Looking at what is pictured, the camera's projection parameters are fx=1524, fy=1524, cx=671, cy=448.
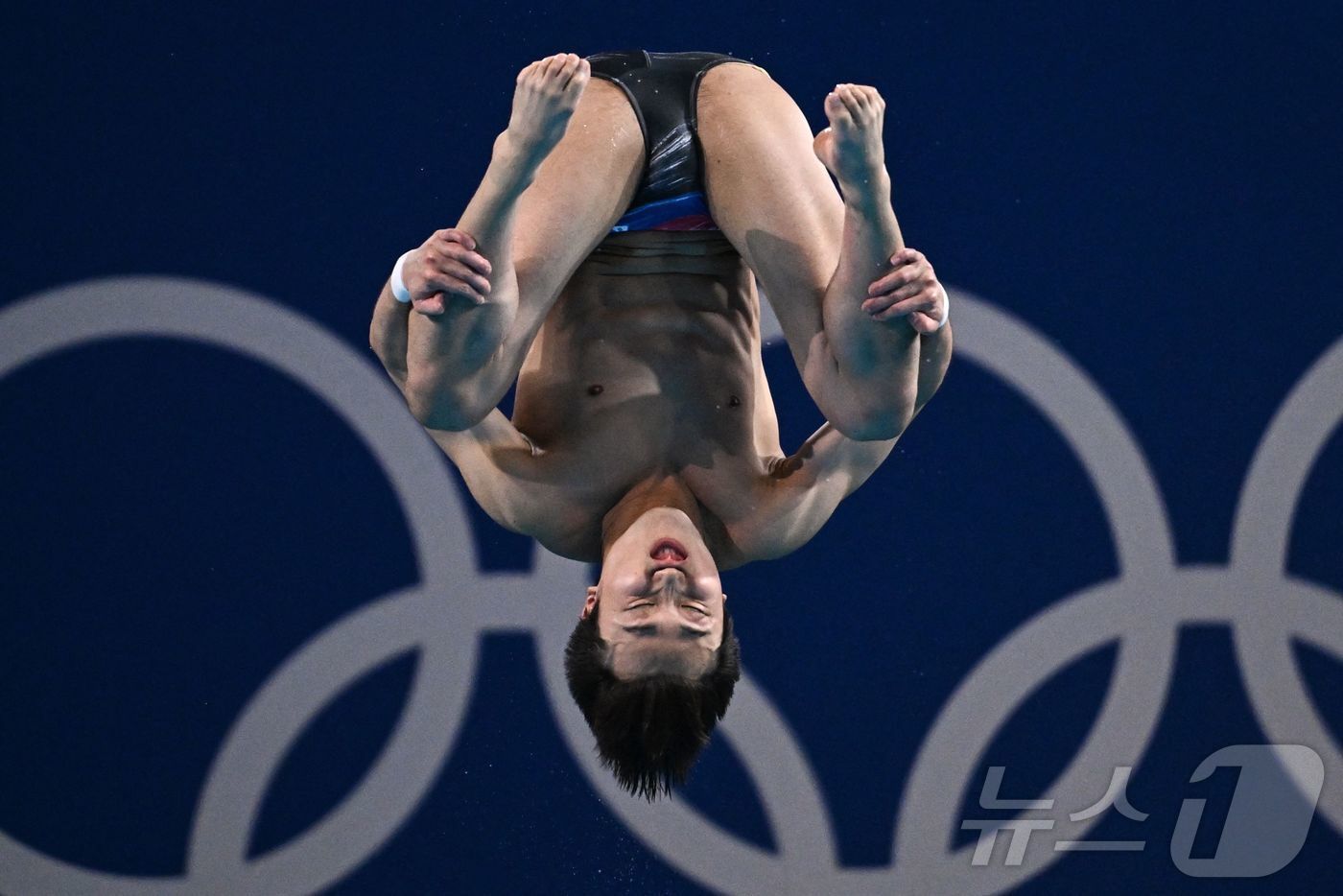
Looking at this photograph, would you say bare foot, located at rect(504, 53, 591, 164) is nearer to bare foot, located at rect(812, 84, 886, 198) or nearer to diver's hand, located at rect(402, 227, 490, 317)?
diver's hand, located at rect(402, 227, 490, 317)

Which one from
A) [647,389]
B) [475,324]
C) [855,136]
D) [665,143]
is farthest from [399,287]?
[855,136]

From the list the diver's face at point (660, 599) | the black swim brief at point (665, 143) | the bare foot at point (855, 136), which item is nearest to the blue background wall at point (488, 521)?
the black swim brief at point (665, 143)

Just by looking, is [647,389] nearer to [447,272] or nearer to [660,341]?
[660,341]

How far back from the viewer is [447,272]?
8.56 ft

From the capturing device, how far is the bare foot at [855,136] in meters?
2.53

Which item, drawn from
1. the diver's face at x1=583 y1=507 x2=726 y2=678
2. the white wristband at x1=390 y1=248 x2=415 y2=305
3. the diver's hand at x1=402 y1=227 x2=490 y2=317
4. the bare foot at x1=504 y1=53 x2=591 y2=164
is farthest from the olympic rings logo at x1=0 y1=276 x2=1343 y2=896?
the bare foot at x1=504 y1=53 x2=591 y2=164

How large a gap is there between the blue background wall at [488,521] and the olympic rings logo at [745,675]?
0.18ft

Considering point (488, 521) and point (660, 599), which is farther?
point (488, 521)

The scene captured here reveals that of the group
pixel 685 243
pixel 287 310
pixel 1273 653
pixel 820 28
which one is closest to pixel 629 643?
pixel 685 243

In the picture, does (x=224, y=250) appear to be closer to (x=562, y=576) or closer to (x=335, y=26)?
(x=335, y=26)

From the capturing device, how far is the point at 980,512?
15.8 feet

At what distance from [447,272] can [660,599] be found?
754 millimetres

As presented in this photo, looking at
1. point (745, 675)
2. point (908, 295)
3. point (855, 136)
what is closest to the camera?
point (855, 136)

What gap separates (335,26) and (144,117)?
Answer: 0.62 meters
